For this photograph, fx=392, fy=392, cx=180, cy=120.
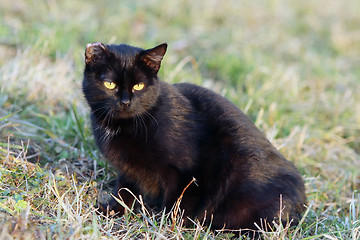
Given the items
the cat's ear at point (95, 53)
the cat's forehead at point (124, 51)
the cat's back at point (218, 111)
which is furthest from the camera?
the cat's back at point (218, 111)

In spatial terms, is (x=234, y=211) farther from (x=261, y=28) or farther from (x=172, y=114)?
(x=261, y=28)

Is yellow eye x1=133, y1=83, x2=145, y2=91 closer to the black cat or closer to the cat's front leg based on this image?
the black cat

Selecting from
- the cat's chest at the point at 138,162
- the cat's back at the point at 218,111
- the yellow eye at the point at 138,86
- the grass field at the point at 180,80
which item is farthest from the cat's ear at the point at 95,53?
the grass field at the point at 180,80

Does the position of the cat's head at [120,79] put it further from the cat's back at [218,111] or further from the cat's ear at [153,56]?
the cat's back at [218,111]

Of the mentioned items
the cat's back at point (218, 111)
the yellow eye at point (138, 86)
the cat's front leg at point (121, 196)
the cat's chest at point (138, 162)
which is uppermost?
the yellow eye at point (138, 86)

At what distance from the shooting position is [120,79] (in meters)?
2.33

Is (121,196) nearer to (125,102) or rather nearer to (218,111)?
(125,102)

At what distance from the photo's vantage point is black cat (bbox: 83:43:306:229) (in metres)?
2.36

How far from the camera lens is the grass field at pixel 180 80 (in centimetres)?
230

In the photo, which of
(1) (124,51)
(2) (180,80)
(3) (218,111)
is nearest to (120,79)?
(1) (124,51)

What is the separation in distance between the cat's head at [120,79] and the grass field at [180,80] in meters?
0.55

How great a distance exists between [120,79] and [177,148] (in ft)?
1.77

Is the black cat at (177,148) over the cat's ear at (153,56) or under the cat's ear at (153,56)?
under

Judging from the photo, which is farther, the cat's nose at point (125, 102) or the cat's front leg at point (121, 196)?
the cat's front leg at point (121, 196)
